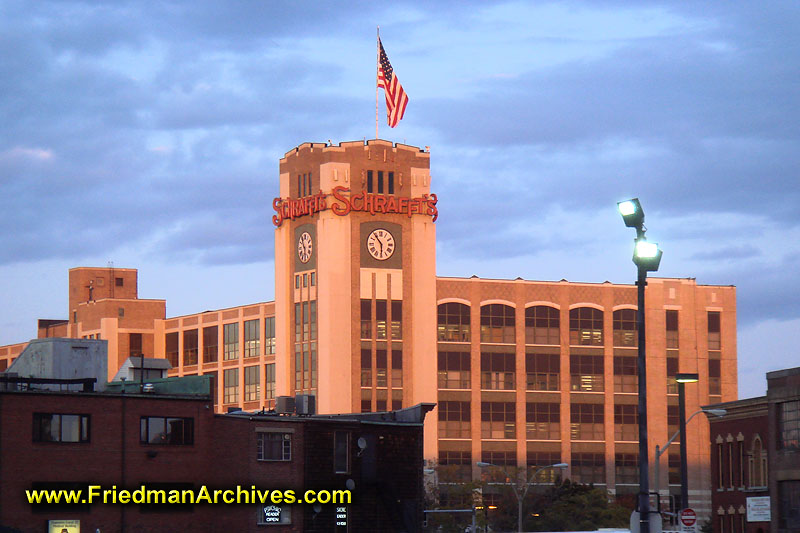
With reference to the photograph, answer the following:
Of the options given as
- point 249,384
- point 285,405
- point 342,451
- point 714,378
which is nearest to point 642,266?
point 342,451

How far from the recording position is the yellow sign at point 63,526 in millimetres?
65500

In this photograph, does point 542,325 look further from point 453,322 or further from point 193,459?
point 193,459

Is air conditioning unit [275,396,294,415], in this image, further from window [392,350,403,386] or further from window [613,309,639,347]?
window [613,309,639,347]

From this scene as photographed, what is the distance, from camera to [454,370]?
14362cm

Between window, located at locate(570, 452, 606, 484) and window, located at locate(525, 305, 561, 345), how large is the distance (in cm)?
1290

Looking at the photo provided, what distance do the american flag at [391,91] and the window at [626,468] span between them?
45.6 metres

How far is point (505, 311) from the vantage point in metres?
147

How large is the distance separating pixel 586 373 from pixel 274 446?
80907 millimetres

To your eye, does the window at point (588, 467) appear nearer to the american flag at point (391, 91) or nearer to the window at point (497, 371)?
the window at point (497, 371)

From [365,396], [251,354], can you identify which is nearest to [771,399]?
[365,396]

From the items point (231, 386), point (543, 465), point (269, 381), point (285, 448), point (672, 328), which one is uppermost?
point (672, 328)

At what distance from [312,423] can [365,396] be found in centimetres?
6400

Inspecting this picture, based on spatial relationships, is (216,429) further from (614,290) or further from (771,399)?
(614,290)

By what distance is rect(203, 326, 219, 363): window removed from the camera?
524 ft
